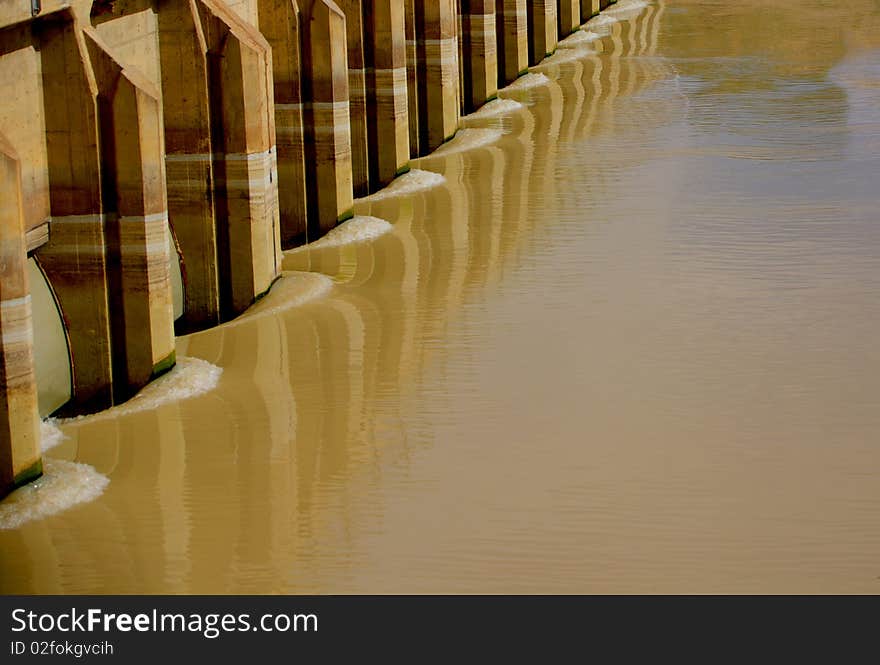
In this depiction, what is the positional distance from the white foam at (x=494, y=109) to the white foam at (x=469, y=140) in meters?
1.38

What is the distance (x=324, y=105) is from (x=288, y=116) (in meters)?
0.44

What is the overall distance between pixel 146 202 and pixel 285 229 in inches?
223

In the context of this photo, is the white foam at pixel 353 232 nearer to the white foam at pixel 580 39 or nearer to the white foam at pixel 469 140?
the white foam at pixel 469 140

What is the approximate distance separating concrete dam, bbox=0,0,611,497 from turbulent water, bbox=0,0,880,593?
469 millimetres

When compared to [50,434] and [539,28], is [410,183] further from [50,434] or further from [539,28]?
[539,28]

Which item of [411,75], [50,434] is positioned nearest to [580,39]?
[411,75]

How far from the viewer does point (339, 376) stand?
1527 centimetres

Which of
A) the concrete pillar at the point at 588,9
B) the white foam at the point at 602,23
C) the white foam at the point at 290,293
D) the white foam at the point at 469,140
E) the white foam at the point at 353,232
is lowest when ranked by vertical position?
the white foam at the point at 290,293

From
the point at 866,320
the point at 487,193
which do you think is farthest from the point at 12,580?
the point at 487,193

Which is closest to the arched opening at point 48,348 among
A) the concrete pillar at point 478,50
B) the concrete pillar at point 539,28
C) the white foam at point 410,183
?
the white foam at point 410,183

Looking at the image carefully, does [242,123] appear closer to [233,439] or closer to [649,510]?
[233,439]

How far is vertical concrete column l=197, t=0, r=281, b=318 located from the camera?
16531 mm

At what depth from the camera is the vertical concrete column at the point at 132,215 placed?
14.1m

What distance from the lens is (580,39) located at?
1592 inches
